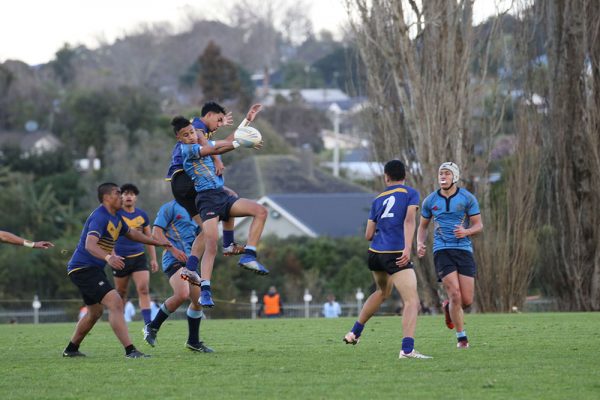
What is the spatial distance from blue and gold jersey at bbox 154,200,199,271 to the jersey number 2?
15.9ft

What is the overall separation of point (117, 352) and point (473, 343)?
4431mm

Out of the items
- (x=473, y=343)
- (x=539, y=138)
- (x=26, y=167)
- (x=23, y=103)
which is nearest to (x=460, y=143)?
(x=539, y=138)

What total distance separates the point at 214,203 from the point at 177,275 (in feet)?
7.47

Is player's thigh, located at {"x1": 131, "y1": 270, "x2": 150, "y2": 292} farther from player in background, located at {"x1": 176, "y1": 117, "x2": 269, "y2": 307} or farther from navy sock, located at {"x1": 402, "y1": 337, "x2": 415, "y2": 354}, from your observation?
navy sock, located at {"x1": 402, "y1": 337, "x2": 415, "y2": 354}

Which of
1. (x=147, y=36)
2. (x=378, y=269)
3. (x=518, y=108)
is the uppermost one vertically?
(x=147, y=36)

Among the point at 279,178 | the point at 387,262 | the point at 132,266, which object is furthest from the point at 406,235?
the point at 279,178

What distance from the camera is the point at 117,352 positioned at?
14922 millimetres

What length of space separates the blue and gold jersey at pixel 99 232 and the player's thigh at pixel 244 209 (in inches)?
50.2

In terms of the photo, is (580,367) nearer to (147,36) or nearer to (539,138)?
(539,138)

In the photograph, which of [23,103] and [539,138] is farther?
[23,103]

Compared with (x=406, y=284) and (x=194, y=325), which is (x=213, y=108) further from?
(x=406, y=284)

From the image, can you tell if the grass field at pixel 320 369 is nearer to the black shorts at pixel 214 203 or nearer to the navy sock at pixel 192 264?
the navy sock at pixel 192 264

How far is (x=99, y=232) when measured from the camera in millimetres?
13406

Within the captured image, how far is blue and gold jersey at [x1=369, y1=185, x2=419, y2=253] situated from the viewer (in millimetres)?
13035
